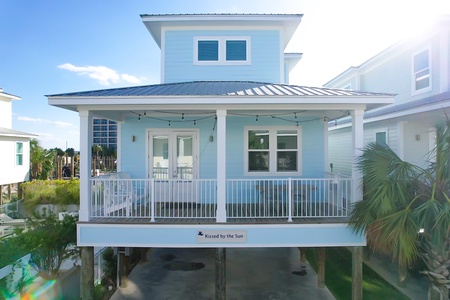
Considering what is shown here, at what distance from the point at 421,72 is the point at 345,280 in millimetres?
7899

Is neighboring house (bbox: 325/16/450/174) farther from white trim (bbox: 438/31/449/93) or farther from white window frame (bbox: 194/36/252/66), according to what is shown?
white window frame (bbox: 194/36/252/66)

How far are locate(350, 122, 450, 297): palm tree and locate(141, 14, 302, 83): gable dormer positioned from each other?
17.9ft

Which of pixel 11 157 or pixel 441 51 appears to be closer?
pixel 441 51

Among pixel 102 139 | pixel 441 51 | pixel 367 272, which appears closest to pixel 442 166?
pixel 367 272

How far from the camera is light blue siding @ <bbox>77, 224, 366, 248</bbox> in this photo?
6621 millimetres

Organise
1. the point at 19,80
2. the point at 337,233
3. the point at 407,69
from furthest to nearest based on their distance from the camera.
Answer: the point at 19,80 < the point at 407,69 < the point at 337,233

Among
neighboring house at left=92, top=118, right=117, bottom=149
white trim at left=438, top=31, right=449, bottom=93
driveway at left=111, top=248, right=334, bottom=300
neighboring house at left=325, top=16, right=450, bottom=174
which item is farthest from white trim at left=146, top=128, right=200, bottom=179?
neighboring house at left=92, top=118, right=117, bottom=149

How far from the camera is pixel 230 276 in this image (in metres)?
10.1

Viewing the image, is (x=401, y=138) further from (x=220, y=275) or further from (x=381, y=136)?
(x=220, y=275)

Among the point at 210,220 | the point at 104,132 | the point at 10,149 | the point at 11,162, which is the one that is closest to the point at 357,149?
the point at 210,220

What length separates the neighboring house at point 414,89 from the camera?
31.3 ft

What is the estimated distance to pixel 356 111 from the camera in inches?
272

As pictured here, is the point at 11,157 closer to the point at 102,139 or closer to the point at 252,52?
the point at 252,52

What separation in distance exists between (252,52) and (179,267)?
8.23 m
